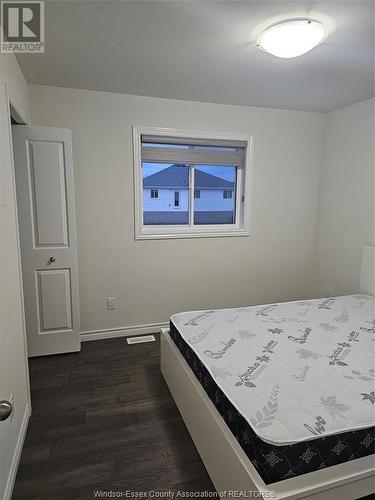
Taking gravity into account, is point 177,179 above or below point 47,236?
above

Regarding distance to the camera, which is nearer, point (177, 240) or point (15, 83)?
point (15, 83)

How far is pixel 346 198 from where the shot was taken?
3.51 m

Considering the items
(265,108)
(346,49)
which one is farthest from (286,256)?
(346,49)

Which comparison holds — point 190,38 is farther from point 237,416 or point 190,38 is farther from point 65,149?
point 237,416

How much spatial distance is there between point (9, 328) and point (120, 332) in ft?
5.64

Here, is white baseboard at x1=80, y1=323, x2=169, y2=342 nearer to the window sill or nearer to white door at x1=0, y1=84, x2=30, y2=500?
the window sill

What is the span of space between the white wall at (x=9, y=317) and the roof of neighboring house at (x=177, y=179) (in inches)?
61.3

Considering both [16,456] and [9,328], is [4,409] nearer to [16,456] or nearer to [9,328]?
[9,328]

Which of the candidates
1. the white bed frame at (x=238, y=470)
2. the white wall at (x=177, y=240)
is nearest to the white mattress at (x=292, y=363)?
the white bed frame at (x=238, y=470)

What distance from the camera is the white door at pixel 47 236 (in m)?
2.63

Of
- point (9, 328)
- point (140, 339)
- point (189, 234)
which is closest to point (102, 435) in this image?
point (9, 328)

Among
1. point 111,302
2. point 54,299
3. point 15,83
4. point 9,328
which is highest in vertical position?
point 15,83

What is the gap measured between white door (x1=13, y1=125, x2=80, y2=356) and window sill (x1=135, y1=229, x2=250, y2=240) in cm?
77

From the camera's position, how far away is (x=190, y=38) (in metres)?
1.95
